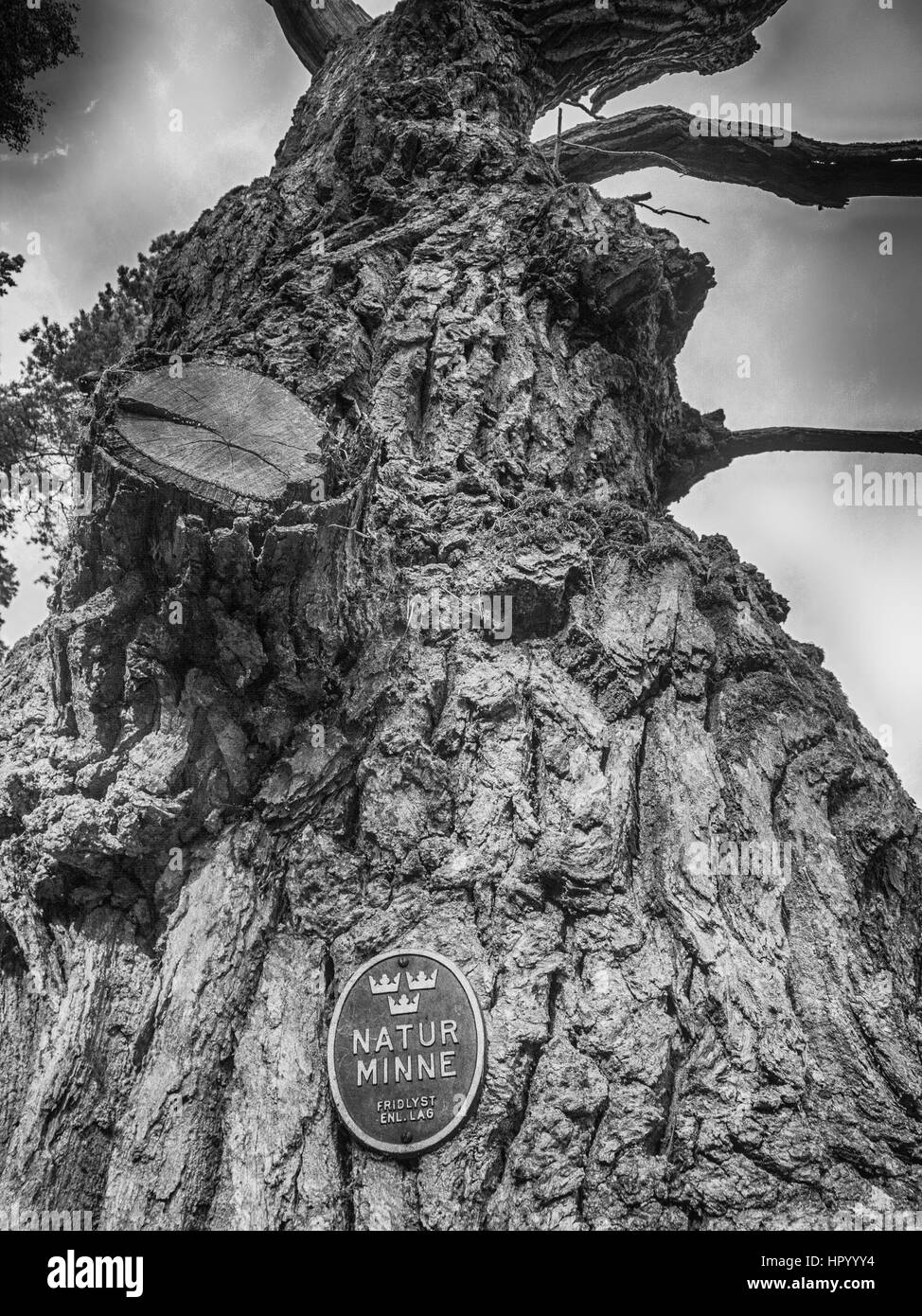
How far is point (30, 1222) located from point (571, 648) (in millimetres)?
3040

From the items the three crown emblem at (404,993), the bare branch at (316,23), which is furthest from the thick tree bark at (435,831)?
the bare branch at (316,23)

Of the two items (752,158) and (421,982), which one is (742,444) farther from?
(421,982)

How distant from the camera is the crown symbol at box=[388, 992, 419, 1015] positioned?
3.74 metres

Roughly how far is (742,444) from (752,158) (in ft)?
11.6

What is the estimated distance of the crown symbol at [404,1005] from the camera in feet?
12.3

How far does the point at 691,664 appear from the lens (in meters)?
4.82

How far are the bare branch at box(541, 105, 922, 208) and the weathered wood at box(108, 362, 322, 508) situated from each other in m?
5.94

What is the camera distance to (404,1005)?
12.3 ft

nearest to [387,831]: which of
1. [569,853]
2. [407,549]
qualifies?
[569,853]

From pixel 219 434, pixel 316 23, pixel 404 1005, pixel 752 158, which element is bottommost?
pixel 404 1005

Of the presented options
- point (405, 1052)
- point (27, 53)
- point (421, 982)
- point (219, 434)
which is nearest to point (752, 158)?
point (27, 53)

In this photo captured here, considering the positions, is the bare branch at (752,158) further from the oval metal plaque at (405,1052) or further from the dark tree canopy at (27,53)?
the oval metal plaque at (405,1052)

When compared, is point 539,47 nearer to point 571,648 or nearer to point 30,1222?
point 571,648
